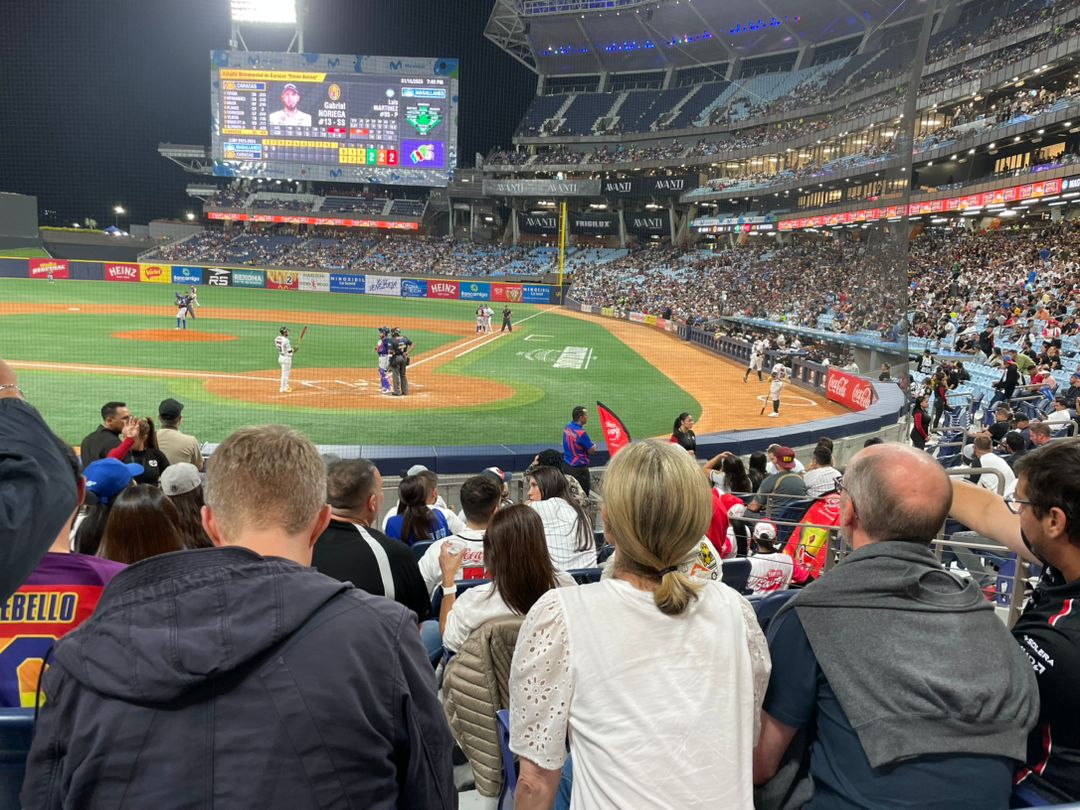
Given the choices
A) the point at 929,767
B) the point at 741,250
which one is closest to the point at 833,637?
the point at 929,767

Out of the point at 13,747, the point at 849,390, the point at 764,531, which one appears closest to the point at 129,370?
the point at 764,531

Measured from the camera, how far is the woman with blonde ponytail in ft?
5.77

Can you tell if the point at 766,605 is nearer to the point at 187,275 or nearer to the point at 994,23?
the point at 994,23

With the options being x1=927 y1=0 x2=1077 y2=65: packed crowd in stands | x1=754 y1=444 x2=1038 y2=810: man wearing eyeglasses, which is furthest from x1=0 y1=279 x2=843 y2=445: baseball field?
x1=927 y1=0 x2=1077 y2=65: packed crowd in stands

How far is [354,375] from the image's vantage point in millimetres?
19812

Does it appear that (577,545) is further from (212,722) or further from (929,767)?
(212,722)

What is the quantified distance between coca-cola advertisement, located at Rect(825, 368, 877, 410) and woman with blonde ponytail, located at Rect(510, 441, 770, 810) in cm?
1564

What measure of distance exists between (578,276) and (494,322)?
18.9 metres

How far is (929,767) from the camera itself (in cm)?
163

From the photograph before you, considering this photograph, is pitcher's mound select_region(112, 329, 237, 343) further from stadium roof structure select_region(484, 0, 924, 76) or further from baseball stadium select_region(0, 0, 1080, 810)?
stadium roof structure select_region(484, 0, 924, 76)

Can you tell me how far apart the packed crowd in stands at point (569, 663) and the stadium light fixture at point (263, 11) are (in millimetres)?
64578

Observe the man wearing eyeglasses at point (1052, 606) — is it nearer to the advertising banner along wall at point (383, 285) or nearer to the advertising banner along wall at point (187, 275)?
the advertising banner along wall at point (383, 285)

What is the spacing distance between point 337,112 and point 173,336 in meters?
37.8

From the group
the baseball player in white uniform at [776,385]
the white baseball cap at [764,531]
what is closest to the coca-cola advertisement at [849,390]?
the baseball player in white uniform at [776,385]
